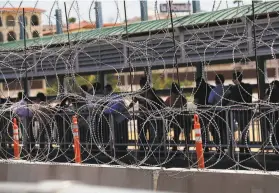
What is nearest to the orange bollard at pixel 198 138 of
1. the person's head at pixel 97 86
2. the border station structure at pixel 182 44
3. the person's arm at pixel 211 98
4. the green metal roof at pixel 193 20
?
the border station structure at pixel 182 44

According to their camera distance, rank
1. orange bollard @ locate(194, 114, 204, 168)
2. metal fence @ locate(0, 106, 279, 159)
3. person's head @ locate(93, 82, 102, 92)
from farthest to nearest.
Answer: person's head @ locate(93, 82, 102, 92), metal fence @ locate(0, 106, 279, 159), orange bollard @ locate(194, 114, 204, 168)

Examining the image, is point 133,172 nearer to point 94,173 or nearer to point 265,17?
point 94,173

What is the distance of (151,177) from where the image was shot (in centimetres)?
685

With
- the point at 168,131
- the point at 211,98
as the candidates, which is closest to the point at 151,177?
the point at 168,131

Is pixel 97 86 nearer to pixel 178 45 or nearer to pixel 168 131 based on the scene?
pixel 168 131

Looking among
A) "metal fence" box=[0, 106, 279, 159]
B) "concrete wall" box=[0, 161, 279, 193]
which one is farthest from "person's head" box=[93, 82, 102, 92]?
"concrete wall" box=[0, 161, 279, 193]

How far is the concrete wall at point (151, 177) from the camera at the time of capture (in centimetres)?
600

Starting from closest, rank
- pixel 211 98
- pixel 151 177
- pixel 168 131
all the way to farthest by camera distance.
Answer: pixel 151 177 → pixel 168 131 → pixel 211 98

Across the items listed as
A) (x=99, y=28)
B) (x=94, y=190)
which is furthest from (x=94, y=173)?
(x=99, y=28)

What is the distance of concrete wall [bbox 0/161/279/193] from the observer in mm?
6004

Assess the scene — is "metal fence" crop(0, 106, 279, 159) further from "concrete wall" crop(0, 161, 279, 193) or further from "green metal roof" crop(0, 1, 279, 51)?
"green metal roof" crop(0, 1, 279, 51)

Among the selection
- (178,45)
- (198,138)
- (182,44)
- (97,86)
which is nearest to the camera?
(198,138)

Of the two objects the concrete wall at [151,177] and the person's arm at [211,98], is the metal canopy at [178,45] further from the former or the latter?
the concrete wall at [151,177]

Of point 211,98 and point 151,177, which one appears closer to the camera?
point 151,177
